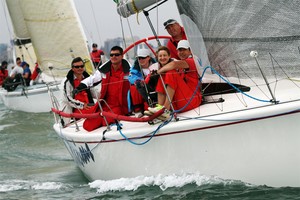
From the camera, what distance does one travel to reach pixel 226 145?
5.43m

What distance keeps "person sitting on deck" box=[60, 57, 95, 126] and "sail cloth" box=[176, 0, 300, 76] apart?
2.31 m

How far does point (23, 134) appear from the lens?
1350 centimetres

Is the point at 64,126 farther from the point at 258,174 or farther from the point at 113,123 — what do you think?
the point at 258,174

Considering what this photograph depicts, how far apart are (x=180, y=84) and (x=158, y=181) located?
3.33 ft

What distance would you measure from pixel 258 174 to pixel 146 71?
2.12 metres

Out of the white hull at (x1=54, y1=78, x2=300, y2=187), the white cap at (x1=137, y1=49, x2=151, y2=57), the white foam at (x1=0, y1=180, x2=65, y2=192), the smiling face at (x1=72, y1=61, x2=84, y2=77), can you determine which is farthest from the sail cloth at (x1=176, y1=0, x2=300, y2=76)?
the white foam at (x1=0, y1=180, x2=65, y2=192)

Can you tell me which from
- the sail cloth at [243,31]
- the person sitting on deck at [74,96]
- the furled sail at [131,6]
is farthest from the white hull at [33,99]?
the sail cloth at [243,31]

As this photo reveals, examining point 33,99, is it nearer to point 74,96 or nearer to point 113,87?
point 74,96

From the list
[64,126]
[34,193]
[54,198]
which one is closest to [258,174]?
[54,198]

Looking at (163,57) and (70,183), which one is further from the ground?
(163,57)

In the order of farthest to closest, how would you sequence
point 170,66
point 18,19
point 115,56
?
point 18,19
point 115,56
point 170,66

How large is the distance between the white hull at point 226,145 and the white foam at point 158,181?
0.17 ft

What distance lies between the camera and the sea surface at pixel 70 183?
17.9ft

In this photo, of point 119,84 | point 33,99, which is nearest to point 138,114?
point 119,84
